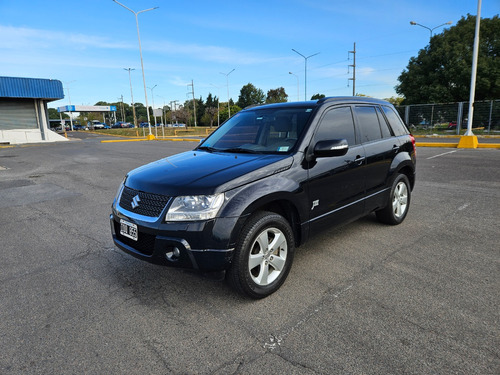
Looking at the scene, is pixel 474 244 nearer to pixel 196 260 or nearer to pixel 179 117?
pixel 196 260

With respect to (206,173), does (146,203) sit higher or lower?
lower

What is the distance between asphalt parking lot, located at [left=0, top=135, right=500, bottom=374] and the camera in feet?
7.44

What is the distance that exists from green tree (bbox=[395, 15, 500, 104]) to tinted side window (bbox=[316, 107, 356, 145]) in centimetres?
3343

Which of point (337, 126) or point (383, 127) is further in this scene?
point (383, 127)

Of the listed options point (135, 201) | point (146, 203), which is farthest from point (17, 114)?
point (146, 203)

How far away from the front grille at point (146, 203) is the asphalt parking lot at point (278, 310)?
2.03 feet

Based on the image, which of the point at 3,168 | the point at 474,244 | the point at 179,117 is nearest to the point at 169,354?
the point at 474,244

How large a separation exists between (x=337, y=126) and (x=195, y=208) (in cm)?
202

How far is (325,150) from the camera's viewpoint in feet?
10.6

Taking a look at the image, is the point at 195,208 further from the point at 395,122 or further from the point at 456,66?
the point at 456,66

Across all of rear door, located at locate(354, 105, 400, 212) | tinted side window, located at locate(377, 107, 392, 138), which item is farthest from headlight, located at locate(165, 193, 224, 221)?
tinted side window, located at locate(377, 107, 392, 138)

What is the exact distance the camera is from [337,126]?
383 cm

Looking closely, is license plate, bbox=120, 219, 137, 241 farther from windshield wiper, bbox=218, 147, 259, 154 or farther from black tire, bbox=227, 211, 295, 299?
windshield wiper, bbox=218, 147, 259, 154

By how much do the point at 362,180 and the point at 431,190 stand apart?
3955 mm
